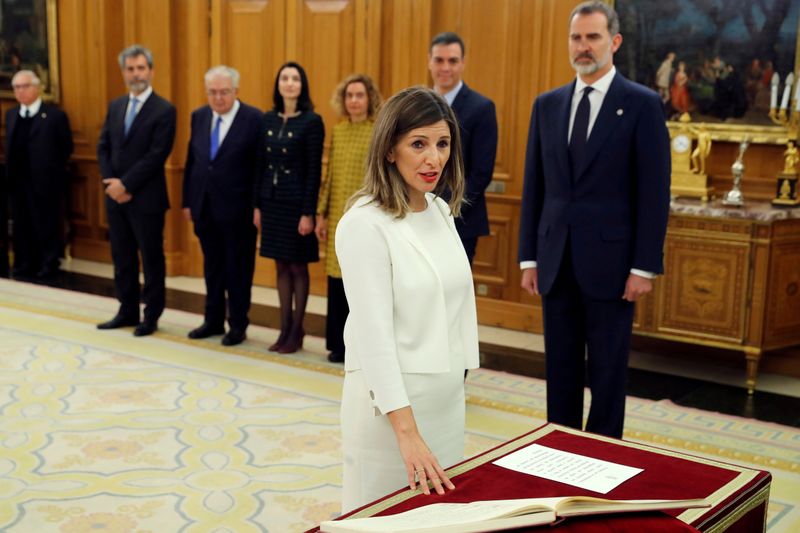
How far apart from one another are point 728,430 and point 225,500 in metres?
2.61

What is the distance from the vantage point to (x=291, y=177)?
6.09 m

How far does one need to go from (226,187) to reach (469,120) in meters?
1.94

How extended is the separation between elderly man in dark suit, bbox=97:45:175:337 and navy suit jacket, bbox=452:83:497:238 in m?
2.42

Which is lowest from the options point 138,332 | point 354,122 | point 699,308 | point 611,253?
point 138,332

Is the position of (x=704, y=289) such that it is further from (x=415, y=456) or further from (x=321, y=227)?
(x=415, y=456)

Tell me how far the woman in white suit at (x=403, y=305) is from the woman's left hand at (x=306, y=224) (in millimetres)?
3619

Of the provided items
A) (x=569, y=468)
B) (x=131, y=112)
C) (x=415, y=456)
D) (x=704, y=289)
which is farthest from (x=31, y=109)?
(x=569, y=468)

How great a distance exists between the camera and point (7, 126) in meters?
9.09

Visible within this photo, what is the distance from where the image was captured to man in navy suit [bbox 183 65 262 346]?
6363 millimetres

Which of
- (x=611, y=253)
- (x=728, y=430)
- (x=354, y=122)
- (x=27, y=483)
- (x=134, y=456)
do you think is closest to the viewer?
(x=611, y=253)

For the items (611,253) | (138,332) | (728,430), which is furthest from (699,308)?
(138,332)

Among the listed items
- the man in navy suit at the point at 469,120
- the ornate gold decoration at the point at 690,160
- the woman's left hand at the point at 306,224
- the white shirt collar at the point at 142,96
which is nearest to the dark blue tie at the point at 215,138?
the white shirt collar at the point at 142,96

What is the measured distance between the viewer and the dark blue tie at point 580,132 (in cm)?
383

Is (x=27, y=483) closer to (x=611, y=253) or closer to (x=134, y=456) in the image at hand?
(x=134, y=456)
